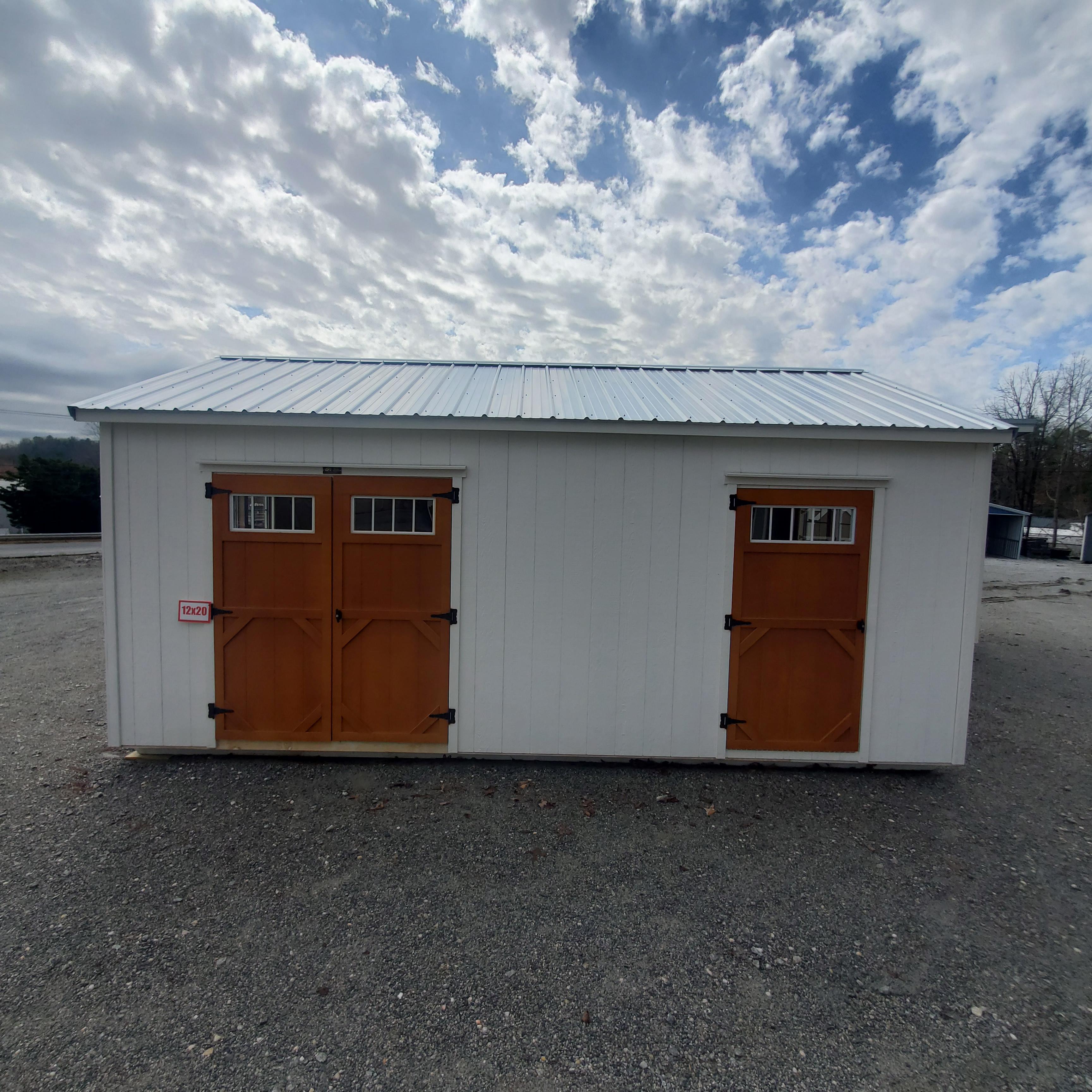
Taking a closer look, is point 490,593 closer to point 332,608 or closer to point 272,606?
point 332,608

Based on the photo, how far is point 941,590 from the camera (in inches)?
151

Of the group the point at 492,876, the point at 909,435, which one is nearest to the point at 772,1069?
the point at 492,876

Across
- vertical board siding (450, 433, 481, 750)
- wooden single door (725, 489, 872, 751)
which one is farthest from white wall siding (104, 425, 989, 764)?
wooden single door (725, 489, 872, 751)

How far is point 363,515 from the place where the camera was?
388 cm

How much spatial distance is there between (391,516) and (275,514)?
870 mm

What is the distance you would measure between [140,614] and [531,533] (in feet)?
9.87

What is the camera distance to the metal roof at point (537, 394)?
3.70 metres

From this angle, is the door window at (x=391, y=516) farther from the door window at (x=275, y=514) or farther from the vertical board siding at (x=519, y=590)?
the vertical board siding at (x=519, y=590)

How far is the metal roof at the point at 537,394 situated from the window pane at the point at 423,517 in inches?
25.1

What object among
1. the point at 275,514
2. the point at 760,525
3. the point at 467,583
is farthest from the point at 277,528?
the point at 760,525

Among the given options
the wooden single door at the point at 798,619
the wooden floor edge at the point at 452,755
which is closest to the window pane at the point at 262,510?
the wooden floor edge at the point at 452,755

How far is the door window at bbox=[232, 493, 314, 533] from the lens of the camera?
12.7 feet

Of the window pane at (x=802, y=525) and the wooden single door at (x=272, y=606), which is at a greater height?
the window pane at (x=802, y=525)

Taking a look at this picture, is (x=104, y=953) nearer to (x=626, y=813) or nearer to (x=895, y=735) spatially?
(x=626, y=813)
